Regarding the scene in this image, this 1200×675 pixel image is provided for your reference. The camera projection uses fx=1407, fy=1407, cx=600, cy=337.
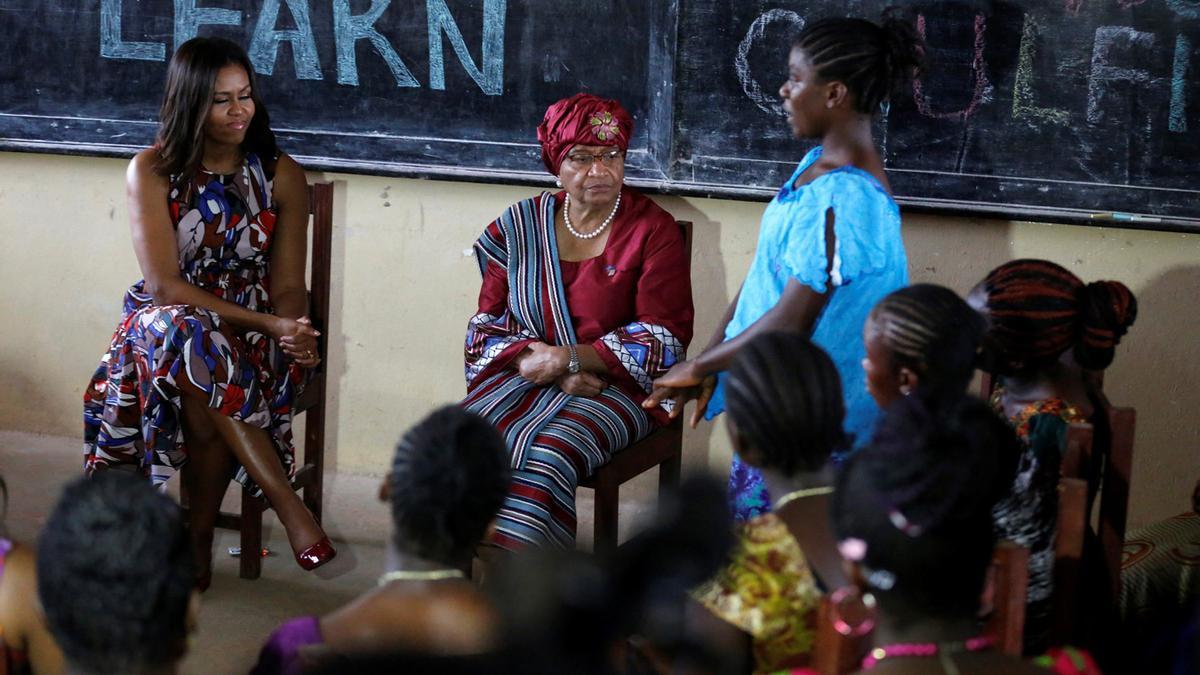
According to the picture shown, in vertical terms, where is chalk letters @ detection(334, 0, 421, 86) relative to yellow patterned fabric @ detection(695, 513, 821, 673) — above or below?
above

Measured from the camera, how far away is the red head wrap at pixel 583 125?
3.25 metres

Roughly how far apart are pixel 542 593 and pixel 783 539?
600 millimetres

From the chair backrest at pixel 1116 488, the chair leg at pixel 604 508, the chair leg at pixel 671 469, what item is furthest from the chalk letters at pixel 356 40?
the chair backrest at pixel 1116 488

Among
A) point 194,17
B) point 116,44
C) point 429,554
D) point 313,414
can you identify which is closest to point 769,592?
point 429,554

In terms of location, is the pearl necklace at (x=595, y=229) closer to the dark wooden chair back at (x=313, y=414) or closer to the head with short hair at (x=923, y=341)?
the dark wooden chair back at (x=313, y=414)

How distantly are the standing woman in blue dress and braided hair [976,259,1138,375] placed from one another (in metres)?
0.23

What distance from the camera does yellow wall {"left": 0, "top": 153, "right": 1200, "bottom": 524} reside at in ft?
11.6

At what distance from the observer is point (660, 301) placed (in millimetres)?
3268

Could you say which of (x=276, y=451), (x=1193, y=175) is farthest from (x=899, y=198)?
(x=276, y=451)

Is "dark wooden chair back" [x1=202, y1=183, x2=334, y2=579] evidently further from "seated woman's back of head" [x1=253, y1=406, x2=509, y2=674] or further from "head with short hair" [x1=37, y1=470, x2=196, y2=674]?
"head with short hair" [x1=37, y1=470, x2=196, y2=674]

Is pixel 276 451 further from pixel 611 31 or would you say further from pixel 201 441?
pixel 611 31

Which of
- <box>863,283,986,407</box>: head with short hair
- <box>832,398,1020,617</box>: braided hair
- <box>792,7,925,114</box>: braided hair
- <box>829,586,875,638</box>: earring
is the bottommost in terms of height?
<box>829,586,875,638</box>: earring

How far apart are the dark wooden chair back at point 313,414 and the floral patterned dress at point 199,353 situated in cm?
10

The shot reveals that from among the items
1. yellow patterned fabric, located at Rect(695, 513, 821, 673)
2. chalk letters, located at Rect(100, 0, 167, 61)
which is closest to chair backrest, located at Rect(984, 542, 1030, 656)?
yellow patterned fabric, located at Rect(695, 513, 821, 673)
